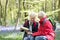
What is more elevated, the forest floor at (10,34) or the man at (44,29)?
the man at (44,29)

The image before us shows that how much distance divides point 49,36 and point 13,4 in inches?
128

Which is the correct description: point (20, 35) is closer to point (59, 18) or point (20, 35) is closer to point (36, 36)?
point (59, 18)

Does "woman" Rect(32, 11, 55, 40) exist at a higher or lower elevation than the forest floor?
higher

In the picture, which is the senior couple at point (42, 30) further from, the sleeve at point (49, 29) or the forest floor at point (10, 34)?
the forest floor at point (10, 34)

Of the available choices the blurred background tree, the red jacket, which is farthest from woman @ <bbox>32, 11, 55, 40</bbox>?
the blurred background tree

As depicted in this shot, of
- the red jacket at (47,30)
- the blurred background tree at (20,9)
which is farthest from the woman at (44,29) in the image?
the blurred background tree at (20,9)

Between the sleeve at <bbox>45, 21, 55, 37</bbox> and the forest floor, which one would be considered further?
the forest floor

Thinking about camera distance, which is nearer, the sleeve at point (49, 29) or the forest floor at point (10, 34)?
the sleeve at point (49, 29)

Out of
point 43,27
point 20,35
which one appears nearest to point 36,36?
point 43,27

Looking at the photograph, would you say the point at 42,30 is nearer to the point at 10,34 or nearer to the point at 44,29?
the point at 44,29

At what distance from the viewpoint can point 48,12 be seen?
7766 mm

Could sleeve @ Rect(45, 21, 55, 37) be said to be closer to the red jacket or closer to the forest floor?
the red jacket

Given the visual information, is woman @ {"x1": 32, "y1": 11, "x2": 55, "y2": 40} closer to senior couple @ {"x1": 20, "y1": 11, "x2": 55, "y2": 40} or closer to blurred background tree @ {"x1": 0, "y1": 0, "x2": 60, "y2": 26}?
senior couple @ {"x1": 20, "y1": 11, "x2": 55, "y2": 40}

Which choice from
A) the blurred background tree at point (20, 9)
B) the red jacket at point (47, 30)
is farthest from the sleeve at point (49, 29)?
the blurred background tree at point (20, 9)
